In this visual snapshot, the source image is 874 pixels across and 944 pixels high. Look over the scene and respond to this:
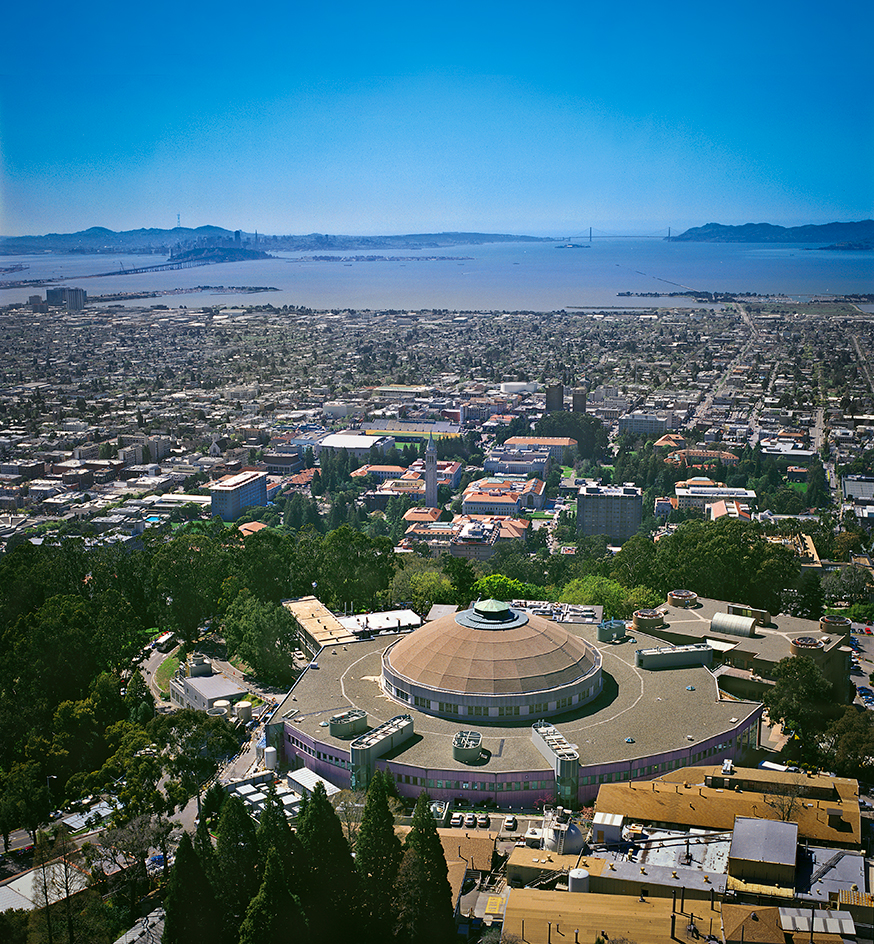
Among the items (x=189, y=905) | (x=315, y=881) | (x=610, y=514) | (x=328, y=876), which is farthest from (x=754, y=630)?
(x=610, y=514)

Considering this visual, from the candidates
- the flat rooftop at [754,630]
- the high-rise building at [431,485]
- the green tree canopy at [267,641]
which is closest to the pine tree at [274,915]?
the green tree canopy at [267,641]

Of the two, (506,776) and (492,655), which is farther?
(492,655)

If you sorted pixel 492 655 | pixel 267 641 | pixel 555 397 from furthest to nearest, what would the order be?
1. pixel 555 397
2. pixel 267 641
3. pixel 492 655

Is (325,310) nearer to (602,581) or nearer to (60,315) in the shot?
(60,315)

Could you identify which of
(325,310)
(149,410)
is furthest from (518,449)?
(325,310)

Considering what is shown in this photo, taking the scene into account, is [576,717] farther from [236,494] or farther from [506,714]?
[236,494]

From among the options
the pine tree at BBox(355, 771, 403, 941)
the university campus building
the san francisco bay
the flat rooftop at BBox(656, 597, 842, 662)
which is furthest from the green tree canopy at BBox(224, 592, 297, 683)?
the san francisco bay

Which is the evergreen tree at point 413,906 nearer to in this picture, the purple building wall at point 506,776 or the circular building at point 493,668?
the purple building wall at point 506,776
